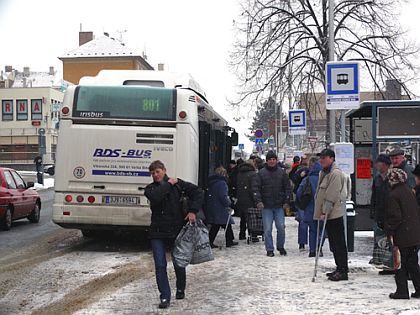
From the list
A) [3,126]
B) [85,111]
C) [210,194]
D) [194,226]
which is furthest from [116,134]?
[3,126]

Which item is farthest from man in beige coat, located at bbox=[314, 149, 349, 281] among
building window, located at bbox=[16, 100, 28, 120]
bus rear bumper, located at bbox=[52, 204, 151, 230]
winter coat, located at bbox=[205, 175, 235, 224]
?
building window, located at bbox=[16, 100, 28, 120]

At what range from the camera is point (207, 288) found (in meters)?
9.09

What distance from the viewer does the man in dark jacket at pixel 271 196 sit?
12.0 m

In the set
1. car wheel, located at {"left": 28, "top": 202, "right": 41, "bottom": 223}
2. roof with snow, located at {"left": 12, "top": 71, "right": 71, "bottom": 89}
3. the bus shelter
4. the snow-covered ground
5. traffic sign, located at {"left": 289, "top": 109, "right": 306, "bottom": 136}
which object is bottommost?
the snow-covered ground

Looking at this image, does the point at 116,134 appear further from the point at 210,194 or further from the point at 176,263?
the point at 176,263

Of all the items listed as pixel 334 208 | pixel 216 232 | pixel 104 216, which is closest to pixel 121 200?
pixel 104 216

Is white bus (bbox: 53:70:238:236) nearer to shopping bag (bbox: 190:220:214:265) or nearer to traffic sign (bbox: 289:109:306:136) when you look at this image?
shopping bag (bbox: 190:220:214:265)

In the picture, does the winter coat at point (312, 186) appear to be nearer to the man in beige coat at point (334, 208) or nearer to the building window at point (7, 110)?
the man in beige coat at point (334, 208)

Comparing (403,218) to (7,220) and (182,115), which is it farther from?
(7,220)

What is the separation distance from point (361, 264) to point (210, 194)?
11.9 ft

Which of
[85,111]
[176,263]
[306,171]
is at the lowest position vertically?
[176,263]

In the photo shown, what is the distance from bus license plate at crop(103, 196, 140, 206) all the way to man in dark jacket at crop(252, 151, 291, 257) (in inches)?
86.6

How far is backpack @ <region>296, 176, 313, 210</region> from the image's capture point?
11781 mm

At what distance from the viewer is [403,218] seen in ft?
A: 26.2
